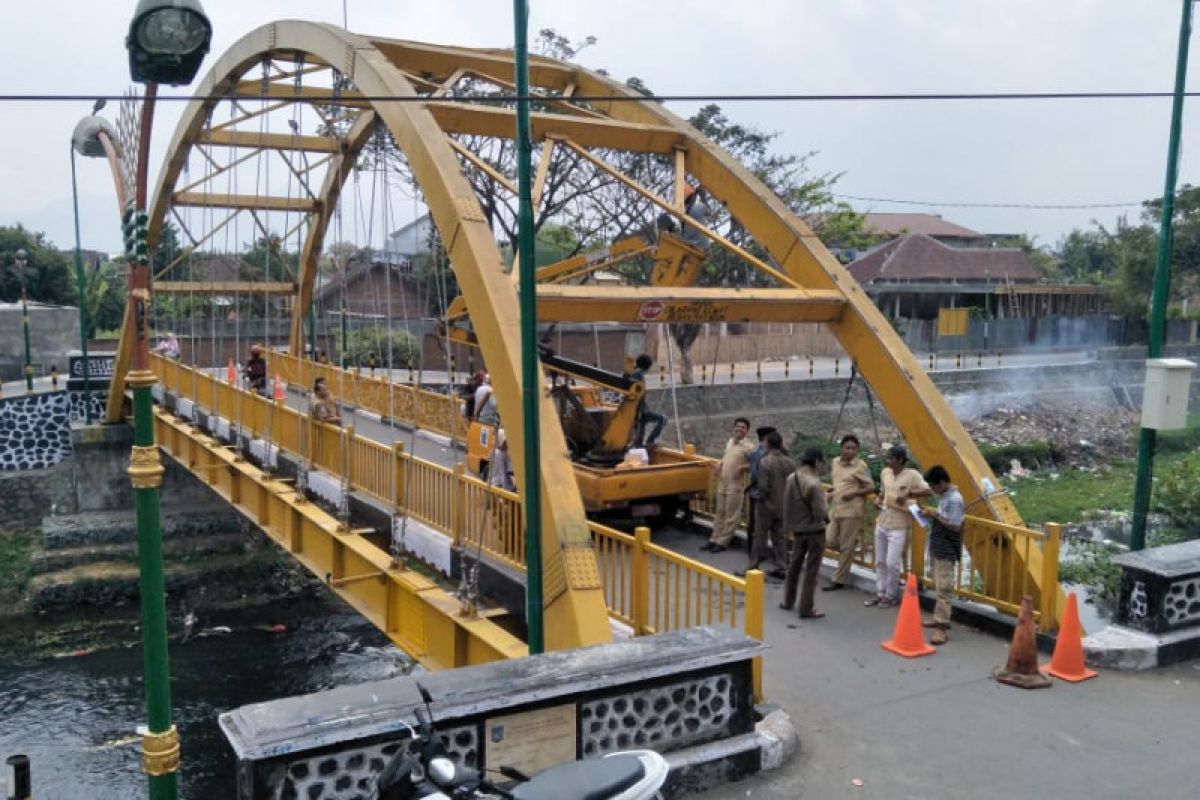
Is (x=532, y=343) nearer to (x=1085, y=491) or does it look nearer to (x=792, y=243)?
(x=792, y=243)

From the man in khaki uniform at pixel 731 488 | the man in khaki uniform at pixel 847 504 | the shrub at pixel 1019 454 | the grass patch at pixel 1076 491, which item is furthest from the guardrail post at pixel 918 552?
the shrub at pixel 1019 454

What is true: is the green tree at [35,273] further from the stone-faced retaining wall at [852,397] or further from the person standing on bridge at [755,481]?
the person standing on bridge at [755,481]

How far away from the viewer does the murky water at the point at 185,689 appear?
1366 centimetres

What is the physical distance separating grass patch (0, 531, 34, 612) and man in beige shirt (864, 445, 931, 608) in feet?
63.0

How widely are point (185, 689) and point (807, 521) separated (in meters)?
12.9

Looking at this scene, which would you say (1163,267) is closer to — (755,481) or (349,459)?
(755,481)

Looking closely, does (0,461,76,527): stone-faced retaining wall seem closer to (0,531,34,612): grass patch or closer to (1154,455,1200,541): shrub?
(0,531,34,612): grass patch

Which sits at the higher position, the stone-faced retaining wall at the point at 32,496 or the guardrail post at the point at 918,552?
the guardrail post at the point at 918,552

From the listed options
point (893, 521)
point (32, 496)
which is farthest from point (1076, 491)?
point (32, 496)

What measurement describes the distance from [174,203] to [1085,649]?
20.4 metres

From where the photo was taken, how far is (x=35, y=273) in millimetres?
46875

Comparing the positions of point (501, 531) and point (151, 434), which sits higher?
point (151, 434)

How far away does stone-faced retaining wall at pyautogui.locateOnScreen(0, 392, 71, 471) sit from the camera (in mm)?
25703

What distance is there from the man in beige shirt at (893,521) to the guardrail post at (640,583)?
2.57 metres
